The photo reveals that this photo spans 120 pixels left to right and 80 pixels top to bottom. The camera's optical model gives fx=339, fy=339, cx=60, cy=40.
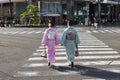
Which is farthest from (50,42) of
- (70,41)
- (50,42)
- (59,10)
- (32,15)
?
(59,10)

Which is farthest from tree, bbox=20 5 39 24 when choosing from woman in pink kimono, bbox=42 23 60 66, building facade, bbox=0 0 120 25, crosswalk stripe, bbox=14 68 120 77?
crosswalk stripe, bbox=14 68 120 77

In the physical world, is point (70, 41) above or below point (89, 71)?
above

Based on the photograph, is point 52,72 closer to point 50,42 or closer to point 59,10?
point 50,42

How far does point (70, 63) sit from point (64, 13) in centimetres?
5565

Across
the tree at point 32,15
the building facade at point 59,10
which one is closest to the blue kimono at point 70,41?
the tree at point 32,15

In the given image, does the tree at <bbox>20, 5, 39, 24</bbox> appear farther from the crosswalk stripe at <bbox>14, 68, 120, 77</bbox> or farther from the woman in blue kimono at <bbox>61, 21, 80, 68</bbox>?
the crosswalk stripe at <bbox>14, 68, 120, 77</bbox>

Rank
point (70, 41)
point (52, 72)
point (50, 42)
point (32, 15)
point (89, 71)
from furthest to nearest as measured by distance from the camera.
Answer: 1. point (32, 15)
2. point (50, 42)
3. point (70, 41)
4. point (89, 71)
5. point (52, 72)

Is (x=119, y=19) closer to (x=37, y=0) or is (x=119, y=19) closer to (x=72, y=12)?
(x=72, y=12)

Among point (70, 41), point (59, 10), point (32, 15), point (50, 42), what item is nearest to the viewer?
point (70, 41)

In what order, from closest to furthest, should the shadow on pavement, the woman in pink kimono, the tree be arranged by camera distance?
the shadow on pavement → the woman in pink kimono → the tree

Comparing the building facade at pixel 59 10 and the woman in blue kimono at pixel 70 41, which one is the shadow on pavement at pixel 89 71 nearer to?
the woman in blue kimono at pixel 70 41

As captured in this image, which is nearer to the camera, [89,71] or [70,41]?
[89,71]

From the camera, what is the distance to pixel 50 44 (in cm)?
1209

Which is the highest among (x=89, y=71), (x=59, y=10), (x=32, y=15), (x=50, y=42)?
(x=59, y=10)
